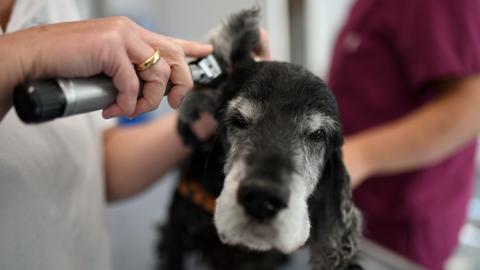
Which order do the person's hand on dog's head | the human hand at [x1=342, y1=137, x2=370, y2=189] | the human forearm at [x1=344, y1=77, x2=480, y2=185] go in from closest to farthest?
the person's hand on dog's head < the human hand at [x1=342, y1=137, x2=370, y2=189] < the human forearm at [x1=344, y1=77, x2=480, y2=185]

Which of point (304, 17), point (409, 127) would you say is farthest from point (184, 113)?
point (304, 17)

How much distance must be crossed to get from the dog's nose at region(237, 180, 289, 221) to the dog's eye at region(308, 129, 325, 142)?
0.11 metres

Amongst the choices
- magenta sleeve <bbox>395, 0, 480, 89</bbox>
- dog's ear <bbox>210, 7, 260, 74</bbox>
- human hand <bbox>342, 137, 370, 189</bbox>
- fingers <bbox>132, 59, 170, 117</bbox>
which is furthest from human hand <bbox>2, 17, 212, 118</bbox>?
magenta sleeve <bbox>395, 0, 480, 89</bbox>

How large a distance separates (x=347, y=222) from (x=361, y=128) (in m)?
0.62

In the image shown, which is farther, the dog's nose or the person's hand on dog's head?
the person's hand on dog's head

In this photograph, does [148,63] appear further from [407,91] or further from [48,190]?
[407,91]

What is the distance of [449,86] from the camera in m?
0.92

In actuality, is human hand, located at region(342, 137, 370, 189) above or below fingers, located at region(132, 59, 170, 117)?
below

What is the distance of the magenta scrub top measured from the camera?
89 centimetres

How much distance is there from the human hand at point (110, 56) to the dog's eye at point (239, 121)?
72 mm

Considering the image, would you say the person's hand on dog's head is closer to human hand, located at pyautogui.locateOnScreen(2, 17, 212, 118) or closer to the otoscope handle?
human hand, located at pyautogui.locateOnScreen(2, 17, 212, 118)

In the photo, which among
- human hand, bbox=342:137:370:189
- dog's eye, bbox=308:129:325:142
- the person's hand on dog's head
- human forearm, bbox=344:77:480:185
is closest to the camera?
dog's eye, bbox=308:129:325:142

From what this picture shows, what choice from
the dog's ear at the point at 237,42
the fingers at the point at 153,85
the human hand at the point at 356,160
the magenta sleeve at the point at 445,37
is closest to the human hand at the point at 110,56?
the fingers at the point at 153,85

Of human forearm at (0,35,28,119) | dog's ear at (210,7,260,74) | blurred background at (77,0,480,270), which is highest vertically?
human forearm at (0,35,28,119)
